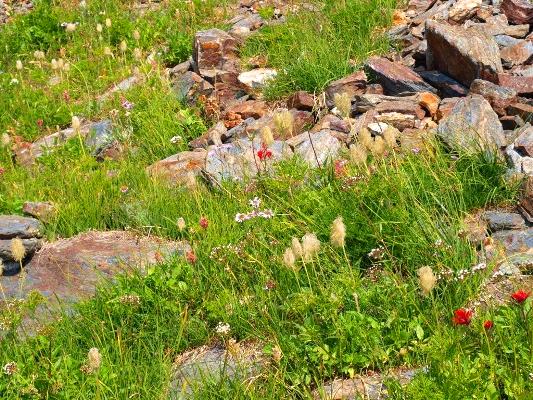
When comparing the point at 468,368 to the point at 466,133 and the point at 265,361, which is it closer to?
the point at 265,361

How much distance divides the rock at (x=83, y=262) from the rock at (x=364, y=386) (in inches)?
69.7

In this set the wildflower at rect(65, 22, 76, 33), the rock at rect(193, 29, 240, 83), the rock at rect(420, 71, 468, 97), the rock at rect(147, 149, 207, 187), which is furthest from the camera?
the wildflower at rect(65, 22, 76, 33)

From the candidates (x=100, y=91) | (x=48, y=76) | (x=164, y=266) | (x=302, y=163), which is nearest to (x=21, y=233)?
(x=164, y=266)

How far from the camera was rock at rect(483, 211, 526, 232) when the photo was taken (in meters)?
5.40

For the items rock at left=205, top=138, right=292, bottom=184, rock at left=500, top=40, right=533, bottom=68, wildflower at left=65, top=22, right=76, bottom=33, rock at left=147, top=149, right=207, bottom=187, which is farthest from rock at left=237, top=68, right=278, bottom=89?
wildflower at left=65, top=22, right=76, bottom=33

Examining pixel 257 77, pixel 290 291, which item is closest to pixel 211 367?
pixel 290 291

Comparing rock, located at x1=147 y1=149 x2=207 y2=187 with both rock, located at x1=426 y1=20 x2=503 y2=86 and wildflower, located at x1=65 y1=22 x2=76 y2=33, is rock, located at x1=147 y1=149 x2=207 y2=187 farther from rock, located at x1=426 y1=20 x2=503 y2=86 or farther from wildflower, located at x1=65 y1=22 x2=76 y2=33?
wildflower, located at x1=65 y1=22 x2=76 y2=33

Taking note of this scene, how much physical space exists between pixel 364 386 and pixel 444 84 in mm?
4713

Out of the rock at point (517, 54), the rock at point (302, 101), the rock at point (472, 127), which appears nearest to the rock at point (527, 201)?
the rock at point (472, 127)

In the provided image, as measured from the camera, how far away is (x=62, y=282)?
5961mm

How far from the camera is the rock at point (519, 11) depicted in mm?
9039

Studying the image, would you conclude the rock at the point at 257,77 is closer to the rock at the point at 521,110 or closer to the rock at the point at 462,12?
the rock at the point at 462,12

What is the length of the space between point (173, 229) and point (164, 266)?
1.19 meters

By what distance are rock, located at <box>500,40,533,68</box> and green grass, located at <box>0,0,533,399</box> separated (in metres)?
2.55
